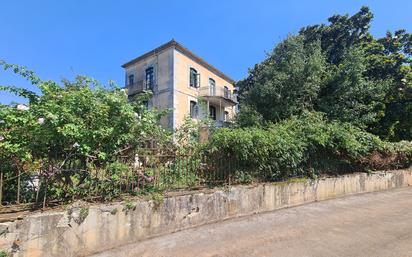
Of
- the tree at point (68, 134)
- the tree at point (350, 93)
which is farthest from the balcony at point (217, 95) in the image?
the tree at point (68, 134)

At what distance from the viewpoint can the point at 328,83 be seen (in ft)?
40.3

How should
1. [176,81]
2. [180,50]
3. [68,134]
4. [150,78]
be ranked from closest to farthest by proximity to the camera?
[68,134], [176,81], [180,50], [150,78]

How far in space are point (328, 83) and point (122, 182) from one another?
11.2 m

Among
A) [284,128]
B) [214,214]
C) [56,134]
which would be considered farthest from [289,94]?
[56,134]

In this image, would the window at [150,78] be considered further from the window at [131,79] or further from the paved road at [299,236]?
the paved road at [299,236]

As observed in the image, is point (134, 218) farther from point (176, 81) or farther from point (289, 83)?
point (176, 81)

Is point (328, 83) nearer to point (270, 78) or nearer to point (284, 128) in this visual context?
point (270, 78)

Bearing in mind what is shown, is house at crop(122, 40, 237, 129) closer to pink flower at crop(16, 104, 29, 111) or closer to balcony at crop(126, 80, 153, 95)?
balcony at crop(126, 80, 153, 95)

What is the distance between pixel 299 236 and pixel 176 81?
17.7 metres

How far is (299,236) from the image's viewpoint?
4.45 m

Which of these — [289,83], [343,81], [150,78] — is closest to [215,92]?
[150,78]

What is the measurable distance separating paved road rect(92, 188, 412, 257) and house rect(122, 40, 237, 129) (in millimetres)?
14211

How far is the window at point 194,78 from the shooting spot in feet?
74.4

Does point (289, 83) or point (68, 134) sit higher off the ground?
point (289, 83)
